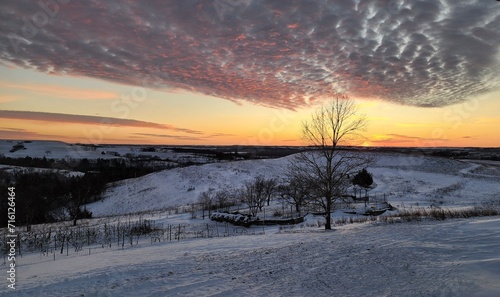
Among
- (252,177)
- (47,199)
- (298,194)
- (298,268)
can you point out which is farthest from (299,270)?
(252,177)

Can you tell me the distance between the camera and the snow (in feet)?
26.8

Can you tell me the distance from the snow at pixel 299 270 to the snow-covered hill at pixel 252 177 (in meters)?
26.3

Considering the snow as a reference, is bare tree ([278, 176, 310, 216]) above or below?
below

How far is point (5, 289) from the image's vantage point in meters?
9.32

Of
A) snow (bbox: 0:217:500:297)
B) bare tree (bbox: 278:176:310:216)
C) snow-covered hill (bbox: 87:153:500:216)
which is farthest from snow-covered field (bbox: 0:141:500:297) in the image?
snow-covered hill (bbox: 87:153:500:216)

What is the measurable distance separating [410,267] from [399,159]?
86.3 metres

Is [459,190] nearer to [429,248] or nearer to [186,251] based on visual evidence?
[429,248]

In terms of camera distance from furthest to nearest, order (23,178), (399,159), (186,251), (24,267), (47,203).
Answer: (399,159), (23,178), (47,203), (186,251), (24,267)

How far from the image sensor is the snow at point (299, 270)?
8180 mm

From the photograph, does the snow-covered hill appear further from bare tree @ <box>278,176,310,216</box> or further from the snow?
the snow

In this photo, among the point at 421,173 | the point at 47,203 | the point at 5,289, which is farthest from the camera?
the point at 421,173

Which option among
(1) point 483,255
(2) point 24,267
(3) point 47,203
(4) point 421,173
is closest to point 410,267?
(1) point 483,255

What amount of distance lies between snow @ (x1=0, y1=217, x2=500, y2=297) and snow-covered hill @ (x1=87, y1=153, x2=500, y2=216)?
86.3 ft

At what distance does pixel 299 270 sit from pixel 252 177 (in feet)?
172
